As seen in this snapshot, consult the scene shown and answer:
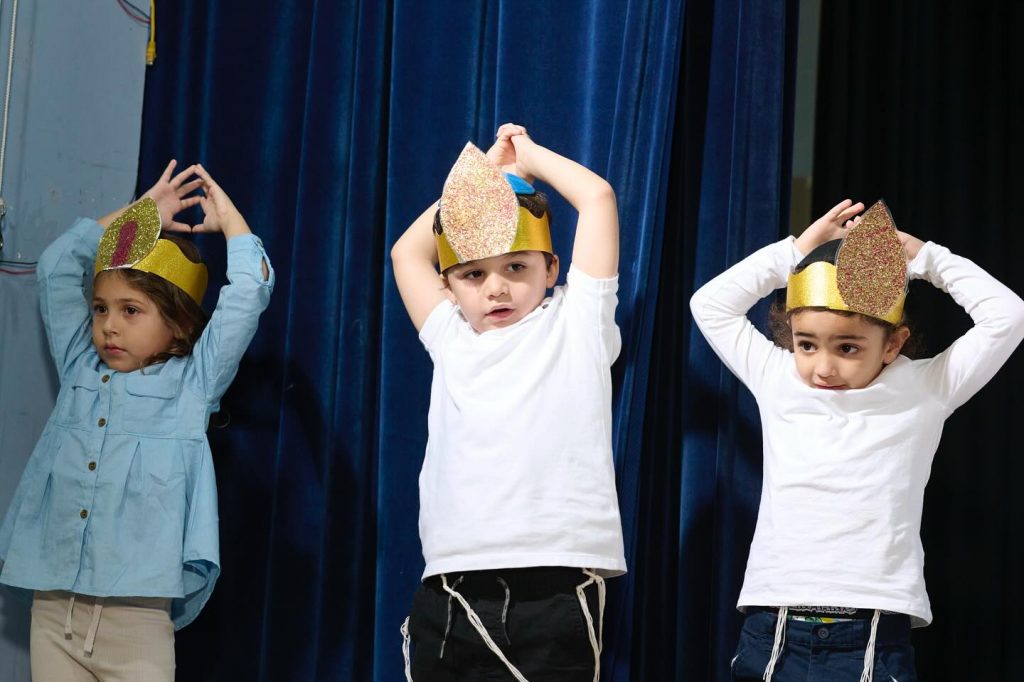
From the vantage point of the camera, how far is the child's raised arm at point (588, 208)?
2039 millimetres

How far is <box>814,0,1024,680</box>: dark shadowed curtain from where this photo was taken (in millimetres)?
2539

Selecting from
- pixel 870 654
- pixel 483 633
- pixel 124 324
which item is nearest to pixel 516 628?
pixel 483 633

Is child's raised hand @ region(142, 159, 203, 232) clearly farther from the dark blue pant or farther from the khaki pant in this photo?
the dark blue pant

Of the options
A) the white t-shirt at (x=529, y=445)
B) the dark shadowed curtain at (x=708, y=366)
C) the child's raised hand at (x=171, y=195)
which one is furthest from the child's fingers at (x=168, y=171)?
the dark shadowed curtain at (x=708, y=366)

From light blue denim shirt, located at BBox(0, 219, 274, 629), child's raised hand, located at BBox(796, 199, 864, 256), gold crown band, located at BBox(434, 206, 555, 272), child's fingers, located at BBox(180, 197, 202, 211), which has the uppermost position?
child's fingers, located at BBox(180, 197, 202, 211)

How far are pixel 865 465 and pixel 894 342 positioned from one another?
21 centimetres

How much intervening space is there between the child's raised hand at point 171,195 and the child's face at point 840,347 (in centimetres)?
121

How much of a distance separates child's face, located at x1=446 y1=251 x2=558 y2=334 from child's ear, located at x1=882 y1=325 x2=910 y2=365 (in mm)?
557

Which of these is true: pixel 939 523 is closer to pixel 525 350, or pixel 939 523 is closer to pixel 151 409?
pixel 525 350

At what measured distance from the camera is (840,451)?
6.57 ft

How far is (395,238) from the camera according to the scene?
252 centimetres

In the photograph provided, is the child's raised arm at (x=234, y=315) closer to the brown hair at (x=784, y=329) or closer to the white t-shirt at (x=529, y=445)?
the white t-shirt at (x=529, y=445)

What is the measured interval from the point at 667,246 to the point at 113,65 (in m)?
1.24

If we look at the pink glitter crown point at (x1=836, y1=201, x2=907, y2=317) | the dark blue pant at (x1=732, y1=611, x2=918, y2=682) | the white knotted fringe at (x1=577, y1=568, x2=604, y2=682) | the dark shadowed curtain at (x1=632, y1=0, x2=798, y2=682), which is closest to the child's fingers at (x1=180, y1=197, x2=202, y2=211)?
the dark shadowed curtain at (x1=632, y1=0, x2=798, y2=682)
